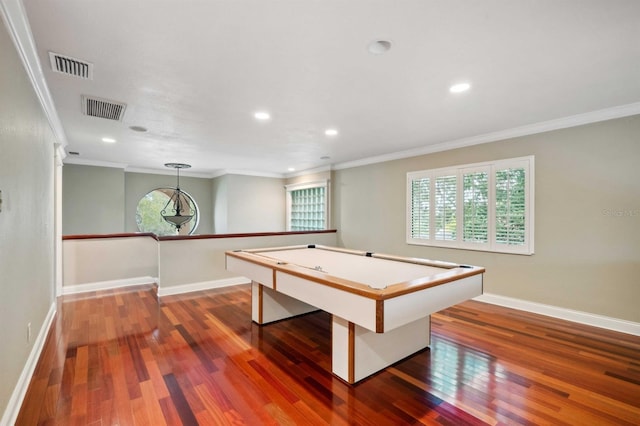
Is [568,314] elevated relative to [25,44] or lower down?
lower down

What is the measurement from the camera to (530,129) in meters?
3.67

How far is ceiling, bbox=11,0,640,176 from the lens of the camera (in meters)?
1.67

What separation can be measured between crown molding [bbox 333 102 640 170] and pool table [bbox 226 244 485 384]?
2323mm

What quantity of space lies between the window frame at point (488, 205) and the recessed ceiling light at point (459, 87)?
174 centimetres

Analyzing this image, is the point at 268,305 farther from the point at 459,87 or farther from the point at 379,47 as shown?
the point at 459,87

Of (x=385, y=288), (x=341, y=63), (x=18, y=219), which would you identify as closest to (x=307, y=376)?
(x=385, y=288)

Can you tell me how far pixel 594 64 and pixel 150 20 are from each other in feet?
10.3

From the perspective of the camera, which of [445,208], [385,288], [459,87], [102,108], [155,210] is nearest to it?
[385,288]

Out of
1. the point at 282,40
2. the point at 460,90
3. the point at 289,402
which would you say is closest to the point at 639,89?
the point at 460,90

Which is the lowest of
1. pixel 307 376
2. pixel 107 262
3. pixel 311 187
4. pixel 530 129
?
pixel 307 376

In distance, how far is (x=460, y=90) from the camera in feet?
8.76

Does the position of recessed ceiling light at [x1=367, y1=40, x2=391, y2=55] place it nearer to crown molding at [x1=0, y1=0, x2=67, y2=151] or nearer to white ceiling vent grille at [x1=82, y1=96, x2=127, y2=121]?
crown molding at [x1=0, y1=0, x2=67, y2=151]

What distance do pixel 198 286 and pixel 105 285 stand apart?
1537 millimetres

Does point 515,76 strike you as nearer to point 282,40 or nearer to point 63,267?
point 282,40
